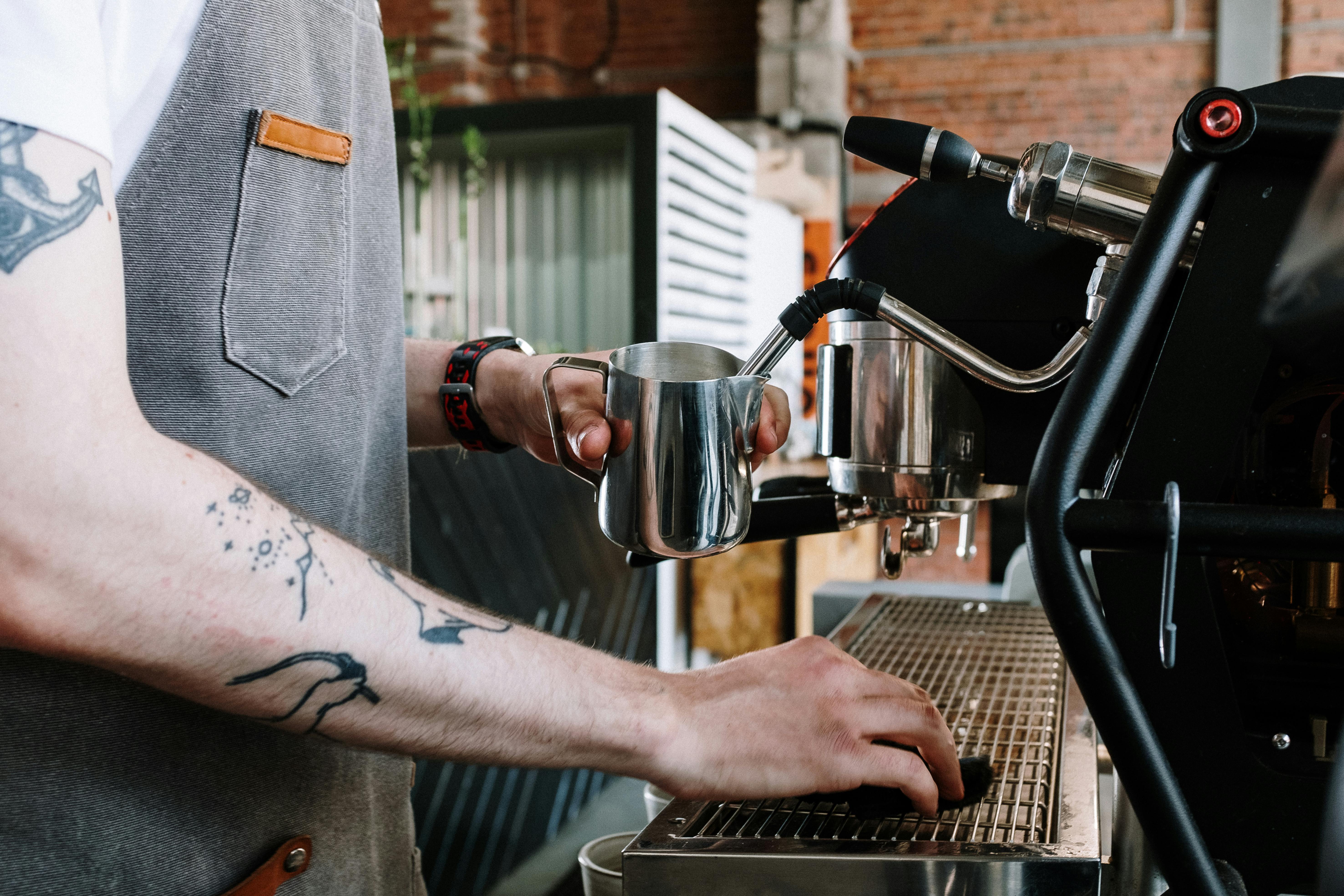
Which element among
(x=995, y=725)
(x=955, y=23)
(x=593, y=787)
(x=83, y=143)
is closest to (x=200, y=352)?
(x=83, y=143)

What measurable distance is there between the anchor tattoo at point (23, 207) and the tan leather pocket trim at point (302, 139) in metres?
0.24

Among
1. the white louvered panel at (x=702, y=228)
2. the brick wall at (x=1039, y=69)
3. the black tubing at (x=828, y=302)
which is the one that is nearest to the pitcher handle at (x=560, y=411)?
the black tubing at (x=828, y=302)

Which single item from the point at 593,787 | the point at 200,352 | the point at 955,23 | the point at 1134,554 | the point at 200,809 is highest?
the point at 955,23

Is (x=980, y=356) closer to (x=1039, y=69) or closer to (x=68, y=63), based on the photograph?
(x=68, y=63)

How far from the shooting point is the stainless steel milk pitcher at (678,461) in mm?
603

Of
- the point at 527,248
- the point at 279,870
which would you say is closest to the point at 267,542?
the point at 279,870

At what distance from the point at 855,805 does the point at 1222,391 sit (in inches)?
12.4

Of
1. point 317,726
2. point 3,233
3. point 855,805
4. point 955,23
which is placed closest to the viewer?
point 3,233

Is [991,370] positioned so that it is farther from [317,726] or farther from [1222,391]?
[317,726]

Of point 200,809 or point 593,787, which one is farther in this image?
point 593,787

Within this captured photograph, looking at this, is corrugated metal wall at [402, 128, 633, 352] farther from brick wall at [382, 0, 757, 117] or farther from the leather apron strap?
the leather apron strap

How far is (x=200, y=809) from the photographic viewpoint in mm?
665

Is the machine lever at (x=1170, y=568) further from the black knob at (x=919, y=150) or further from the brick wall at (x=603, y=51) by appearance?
the brick wall at (x=603, y=51)

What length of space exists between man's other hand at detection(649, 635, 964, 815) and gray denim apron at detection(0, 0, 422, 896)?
0.21 metres
